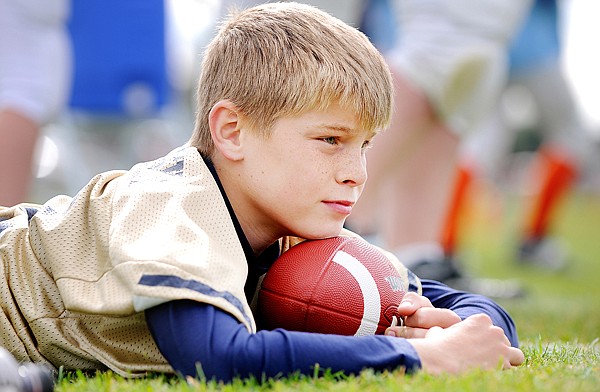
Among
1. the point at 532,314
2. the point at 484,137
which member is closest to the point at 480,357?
the point at 532,314

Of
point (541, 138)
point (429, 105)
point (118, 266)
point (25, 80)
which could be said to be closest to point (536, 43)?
point (541, 138)

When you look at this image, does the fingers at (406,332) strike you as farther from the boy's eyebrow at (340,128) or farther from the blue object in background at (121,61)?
the blue object in background at (121,61)

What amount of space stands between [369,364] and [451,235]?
4.49m

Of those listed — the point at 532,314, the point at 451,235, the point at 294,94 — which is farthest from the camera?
the point at 451,235

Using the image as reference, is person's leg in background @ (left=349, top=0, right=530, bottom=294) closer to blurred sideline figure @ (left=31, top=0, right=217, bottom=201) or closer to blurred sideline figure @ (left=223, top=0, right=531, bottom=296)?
blurred sideline figure @ (left=223, top=0, right=531, bottom=296)

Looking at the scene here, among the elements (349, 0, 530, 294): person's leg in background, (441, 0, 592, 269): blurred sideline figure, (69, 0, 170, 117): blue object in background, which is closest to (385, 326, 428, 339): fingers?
(349, 0, 530, 294): person's leg in background

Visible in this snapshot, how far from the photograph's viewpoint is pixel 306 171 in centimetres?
256

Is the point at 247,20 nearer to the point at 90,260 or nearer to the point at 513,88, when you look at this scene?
the point at 90,260

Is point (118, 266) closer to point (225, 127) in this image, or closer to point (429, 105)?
point (225, 127)

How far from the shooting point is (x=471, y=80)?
4.42 m

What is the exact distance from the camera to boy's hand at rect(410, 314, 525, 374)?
226 cm

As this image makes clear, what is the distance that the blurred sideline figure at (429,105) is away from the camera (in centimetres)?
427

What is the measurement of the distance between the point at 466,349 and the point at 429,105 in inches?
88.7

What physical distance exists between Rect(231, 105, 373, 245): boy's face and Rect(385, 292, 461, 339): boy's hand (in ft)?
1.01
